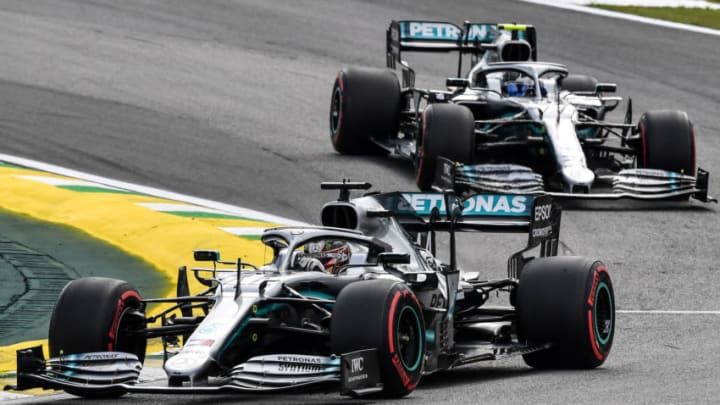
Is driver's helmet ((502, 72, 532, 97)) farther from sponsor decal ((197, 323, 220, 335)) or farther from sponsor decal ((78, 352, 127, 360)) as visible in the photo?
sponsor decal ((78, 352, 127, 360))

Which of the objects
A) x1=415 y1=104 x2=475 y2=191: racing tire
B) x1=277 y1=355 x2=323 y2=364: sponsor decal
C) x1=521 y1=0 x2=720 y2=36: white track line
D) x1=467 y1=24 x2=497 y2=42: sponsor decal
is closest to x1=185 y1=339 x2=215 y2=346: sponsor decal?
x1=277 y1=355 x2=323 y2=364: sponsor decal

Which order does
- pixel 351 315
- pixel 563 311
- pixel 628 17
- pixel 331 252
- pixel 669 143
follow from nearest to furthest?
1. pixel 351 315
2. pixel 331 252
3. pixel 563 311
4. pixel 669 143
5. pixel 628 17

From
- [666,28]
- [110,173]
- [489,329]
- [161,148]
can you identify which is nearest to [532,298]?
[489,329]

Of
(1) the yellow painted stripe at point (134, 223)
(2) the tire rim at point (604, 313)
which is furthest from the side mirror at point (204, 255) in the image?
(1) the yellow painted stripe at point (134, 223)

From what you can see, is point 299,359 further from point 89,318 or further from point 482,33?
point 482,33

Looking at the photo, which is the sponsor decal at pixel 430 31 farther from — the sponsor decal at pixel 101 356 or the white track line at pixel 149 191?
the sponsor decal at pixel 101 356

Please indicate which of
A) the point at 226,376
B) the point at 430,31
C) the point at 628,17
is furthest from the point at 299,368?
the point at 628,17

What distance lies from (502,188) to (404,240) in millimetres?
7016

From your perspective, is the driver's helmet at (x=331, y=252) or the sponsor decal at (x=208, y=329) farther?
the driver's helmet at (x=331, y=252)

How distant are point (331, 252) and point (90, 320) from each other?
196 centimetres

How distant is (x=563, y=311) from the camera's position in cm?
1209

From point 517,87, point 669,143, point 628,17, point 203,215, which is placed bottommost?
point 203,215

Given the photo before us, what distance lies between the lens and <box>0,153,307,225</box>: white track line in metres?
18.8

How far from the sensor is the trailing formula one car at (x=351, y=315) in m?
10.3
